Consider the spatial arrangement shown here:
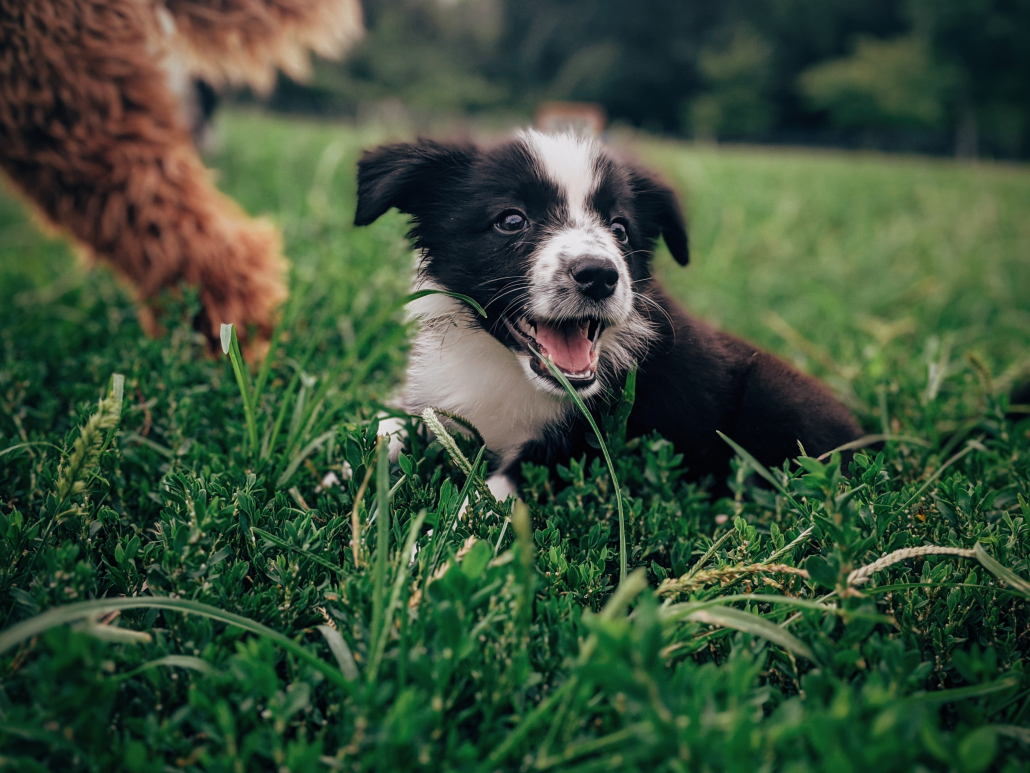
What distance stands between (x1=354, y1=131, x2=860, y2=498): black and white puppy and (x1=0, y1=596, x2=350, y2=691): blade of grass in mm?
752

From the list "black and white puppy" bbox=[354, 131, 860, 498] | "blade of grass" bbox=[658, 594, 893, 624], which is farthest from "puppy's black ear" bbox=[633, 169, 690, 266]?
"blade of grass" bbox=[658, 594, 893, 624]

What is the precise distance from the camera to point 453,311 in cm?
195

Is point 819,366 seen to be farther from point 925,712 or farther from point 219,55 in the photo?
point 219,55

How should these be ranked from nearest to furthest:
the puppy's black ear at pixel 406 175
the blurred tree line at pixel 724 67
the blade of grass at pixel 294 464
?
1. the blade of grass at pixel 294 464
2. the puppy's black ear at pixel 406 175
3. the blurred tree line at pixel 724 67

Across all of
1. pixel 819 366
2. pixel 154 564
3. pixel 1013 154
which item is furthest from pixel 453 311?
pixel 1013 154

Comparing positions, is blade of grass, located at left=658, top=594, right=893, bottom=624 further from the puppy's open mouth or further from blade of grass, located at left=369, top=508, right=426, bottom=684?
the puppy's open mouth

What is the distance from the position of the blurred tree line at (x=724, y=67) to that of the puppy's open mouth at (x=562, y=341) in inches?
1285

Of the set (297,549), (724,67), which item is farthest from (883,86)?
(297,549)

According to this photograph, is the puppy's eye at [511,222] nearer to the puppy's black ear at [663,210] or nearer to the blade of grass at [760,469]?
the puppy's black ear at [663,210]

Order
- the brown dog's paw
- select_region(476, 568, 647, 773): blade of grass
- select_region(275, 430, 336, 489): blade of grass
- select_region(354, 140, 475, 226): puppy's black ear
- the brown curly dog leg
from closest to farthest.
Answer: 1. select_region(476, 568, 647, 773): blade of grass
2. select_region(275, 430, 336, 489): blade of grass
3. select_region(354, 140, 475, 226): puppy's black ear
4. the brown curly dog leg
5. the brown dog's paw

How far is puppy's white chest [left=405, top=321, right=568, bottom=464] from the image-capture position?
1.82 m

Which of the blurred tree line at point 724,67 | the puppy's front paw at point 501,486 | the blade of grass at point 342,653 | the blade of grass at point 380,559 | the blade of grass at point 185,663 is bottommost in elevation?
the blade of grass at point 185,663

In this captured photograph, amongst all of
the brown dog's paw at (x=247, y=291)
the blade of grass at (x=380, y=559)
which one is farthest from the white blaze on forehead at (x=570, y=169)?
the brown dog's paw at (x=247, y=291)

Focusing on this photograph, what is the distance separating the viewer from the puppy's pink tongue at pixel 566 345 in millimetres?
1734
